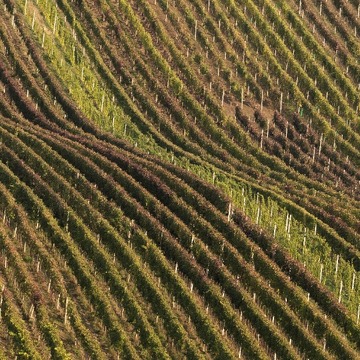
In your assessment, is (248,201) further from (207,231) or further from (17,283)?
(17,283)

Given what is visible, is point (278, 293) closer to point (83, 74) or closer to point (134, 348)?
point (134, 348)

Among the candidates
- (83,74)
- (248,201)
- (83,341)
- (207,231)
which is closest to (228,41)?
(83,74)

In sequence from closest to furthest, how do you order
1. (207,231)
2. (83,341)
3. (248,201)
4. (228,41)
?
(83,341) < (207,231) < (248,201) < (228,41)

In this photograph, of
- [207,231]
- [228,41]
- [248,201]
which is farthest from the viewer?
[228,41]

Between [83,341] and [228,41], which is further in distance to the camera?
[228,41]

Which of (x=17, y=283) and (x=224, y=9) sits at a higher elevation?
(x=224, y=9)

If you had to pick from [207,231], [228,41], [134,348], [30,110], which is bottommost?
[134,348]
